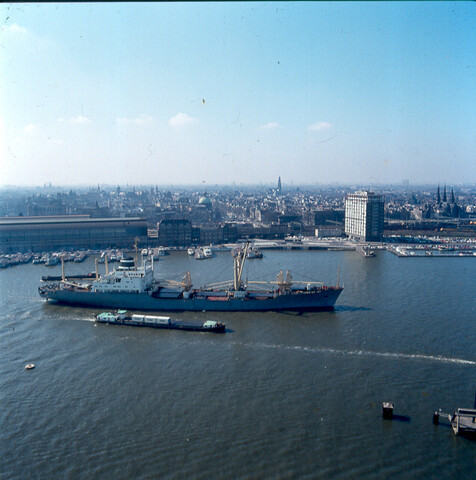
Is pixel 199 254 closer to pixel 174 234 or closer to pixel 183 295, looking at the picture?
pixel 174 234

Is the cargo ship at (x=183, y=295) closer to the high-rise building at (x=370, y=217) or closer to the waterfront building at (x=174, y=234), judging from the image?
the waterfront building at (x=174, y=234)

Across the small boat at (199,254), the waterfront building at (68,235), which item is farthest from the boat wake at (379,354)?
the waterfront building at (68,235)

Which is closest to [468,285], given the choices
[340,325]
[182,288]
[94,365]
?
[340,325]

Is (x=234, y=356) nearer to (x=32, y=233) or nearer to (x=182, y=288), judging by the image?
(x=182, y=288)

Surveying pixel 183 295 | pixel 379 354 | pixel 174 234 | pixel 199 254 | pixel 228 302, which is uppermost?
pixel 174 234

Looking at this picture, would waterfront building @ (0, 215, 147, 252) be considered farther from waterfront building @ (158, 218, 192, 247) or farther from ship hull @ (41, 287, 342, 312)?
ship hull @ (41, 287, 342, 312)

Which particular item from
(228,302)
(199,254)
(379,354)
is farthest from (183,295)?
(199,254)

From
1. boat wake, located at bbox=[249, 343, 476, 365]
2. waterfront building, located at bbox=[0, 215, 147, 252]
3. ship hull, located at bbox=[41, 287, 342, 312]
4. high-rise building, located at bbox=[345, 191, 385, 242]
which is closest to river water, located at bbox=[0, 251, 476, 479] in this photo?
boat wake, located at bbox=[249, 343, 476, 365]

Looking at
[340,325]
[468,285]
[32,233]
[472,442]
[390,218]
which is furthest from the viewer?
[390,218]
